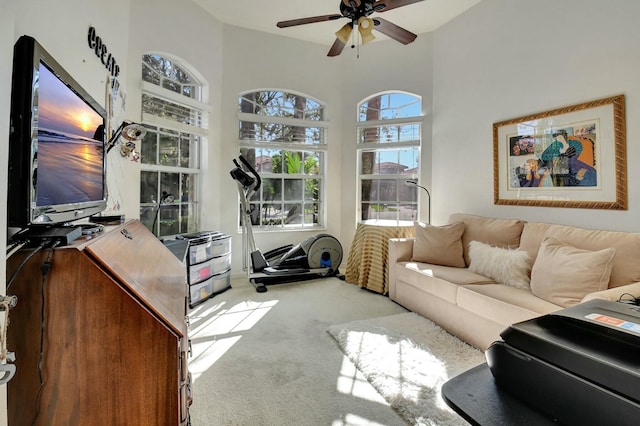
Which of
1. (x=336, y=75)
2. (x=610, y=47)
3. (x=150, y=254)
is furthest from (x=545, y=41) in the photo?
(x=150, y=254)

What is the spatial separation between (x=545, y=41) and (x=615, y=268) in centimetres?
219

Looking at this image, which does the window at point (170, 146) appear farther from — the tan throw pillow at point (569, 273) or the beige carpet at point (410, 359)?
the tan throw pillow at point (569, 273)

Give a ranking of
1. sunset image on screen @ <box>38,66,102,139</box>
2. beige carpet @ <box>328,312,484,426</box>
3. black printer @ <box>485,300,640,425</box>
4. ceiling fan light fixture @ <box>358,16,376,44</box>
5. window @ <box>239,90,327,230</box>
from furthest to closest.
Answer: window @ <box>239,90,327,230</box> → ceiling fan light fixture @ <box>358,16,376,44</box> → beige carpet @ <box>328,312,484,426</box> → sunset image on screen @ <box>38,66,102,139</box> → black printer @ <box>485,300,640,425</box>

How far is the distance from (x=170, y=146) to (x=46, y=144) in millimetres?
Answer: 2799

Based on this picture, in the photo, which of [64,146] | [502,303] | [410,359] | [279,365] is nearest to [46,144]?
[64,146]

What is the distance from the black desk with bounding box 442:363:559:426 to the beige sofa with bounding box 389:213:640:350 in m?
1.49

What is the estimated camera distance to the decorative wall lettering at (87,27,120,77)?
1.90 m

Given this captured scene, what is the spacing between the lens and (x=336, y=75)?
15.4 feet

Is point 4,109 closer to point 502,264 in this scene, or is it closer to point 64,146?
point 64,146

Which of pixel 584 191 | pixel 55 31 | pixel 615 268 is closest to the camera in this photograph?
pixel 55 31

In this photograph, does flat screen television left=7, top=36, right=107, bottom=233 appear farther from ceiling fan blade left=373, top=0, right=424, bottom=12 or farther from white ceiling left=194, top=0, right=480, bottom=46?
white ceiling left=194, top=0, right=480, bottom=46

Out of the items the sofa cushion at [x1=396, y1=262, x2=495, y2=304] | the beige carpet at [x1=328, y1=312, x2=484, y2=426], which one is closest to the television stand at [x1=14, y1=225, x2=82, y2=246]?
the beige carpet at [x1=328, y1=312, x2=484, y2=426]

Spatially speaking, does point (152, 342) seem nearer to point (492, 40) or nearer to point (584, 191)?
point (584, 191)

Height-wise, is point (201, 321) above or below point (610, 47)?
below
